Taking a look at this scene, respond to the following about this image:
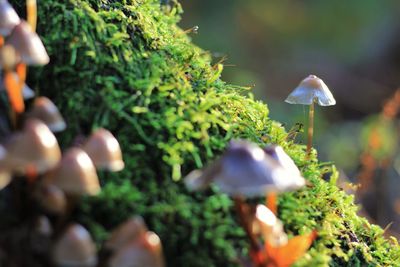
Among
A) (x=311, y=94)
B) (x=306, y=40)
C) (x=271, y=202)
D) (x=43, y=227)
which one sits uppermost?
(x=311, y=94)

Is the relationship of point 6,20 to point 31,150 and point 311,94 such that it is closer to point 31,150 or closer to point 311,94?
point 31,150

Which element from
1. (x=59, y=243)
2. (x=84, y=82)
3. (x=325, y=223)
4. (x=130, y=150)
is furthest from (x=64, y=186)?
(x=325, y=223)

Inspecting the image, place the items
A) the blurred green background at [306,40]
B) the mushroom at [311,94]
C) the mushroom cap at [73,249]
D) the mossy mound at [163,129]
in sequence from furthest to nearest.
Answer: the blurred green background at [306,40] → the mushroom at [311,94] → the mossy mound at [163,129] → the mushroom cap at [73,249]

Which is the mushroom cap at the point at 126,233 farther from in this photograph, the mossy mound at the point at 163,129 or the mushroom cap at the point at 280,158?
the mushroom cap at the point at 280,158

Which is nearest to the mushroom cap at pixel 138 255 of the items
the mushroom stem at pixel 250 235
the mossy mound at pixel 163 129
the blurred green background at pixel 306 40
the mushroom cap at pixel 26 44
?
the mossy mound at pixel 163 129

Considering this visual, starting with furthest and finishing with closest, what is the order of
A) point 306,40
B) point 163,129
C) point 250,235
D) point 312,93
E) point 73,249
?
point 306,40
point 312,93
point 163,129
point 250,235
point 73,249

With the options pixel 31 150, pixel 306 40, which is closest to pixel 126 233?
pixel 31 150

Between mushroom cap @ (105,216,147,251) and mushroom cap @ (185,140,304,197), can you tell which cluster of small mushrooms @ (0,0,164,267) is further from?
mushroom cap @ (185,140,304,197)

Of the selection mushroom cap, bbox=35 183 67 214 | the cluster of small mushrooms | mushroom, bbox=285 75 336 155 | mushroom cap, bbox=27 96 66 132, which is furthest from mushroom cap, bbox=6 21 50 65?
mushroom, bbox=285 75 336 155
